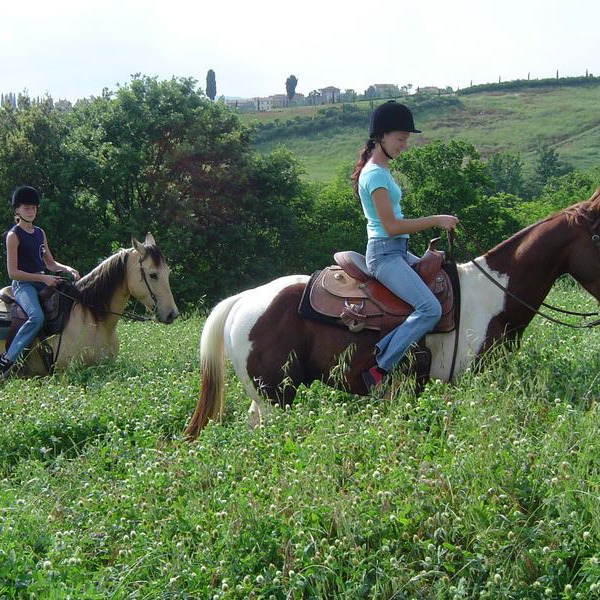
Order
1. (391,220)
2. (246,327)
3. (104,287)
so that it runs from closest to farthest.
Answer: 1. (391,220)
2. (246,327)
3. (104,287)

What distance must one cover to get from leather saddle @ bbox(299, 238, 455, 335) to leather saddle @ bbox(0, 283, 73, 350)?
514 centimetres

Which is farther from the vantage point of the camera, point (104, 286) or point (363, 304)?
point (104, 286)

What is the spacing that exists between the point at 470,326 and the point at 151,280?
17.8ft

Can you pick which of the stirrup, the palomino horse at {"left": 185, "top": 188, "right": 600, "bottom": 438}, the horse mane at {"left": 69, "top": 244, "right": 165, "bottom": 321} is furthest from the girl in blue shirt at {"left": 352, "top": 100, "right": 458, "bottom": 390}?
the stirrup

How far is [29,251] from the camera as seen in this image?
10.6 metres

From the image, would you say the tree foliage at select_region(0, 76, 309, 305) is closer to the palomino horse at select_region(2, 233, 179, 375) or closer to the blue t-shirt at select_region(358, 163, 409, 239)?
the palomino horse at select_region(2, 233, 179, 375)

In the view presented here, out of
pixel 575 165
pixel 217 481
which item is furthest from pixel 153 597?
pixel 575 165

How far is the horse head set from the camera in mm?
10797

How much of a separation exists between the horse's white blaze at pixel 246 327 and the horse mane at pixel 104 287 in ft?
13.9

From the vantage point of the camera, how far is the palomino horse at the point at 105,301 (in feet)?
35.5

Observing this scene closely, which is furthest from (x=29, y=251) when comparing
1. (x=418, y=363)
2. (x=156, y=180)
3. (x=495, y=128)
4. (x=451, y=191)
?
(x=495, y=128)

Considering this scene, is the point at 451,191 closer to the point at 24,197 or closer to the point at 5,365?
the point at 24,197

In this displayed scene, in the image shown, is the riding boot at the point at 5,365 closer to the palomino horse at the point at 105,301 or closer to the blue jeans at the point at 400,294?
the palomino horse at the point at 105,301

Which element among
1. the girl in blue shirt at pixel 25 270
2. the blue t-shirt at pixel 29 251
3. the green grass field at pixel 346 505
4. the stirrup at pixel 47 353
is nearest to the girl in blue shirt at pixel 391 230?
the green grass field at pixel 346 505
